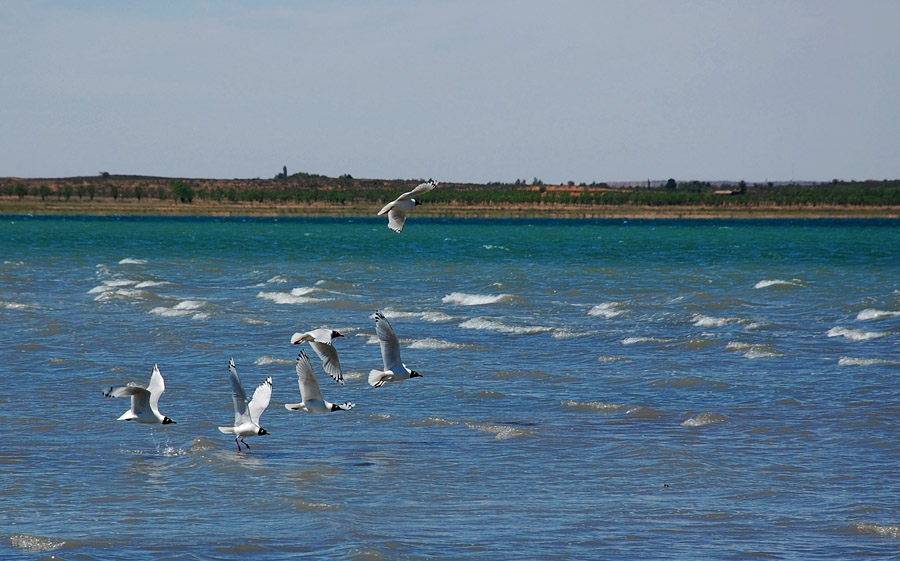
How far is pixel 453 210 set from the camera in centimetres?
18662

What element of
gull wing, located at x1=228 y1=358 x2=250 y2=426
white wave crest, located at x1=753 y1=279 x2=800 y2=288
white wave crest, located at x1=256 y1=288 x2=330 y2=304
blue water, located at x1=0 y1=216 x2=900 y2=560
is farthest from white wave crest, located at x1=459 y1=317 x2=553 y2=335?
white wave crest, located at x1=753 y1=279 x2=800 y2=288

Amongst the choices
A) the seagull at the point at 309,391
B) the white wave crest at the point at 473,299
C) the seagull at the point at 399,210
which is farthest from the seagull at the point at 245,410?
the white wave crest at the point at 473,299

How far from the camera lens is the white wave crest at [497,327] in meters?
28.7

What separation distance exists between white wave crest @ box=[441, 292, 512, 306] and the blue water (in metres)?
0.26

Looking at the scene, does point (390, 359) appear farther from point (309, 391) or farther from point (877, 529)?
point (877, 529)

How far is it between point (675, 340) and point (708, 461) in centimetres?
1212

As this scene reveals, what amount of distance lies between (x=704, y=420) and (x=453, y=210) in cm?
16967

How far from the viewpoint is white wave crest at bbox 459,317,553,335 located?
28688 mm

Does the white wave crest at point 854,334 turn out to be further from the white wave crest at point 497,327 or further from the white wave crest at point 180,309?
the white wave crest at point 180,309

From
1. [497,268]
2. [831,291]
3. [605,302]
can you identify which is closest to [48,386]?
[605,302]

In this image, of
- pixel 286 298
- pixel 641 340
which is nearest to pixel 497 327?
pixel 641 340

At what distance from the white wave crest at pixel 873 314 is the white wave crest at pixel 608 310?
6.37 meters

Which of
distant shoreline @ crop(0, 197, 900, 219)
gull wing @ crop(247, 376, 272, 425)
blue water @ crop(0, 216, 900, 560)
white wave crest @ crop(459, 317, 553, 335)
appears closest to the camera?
blue water @ crop(0, 216, 900, 560)

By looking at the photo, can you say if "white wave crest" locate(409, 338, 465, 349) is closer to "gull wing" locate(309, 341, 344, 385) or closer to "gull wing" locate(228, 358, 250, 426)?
"gull wing" locate(309, 341, 344, 385)
